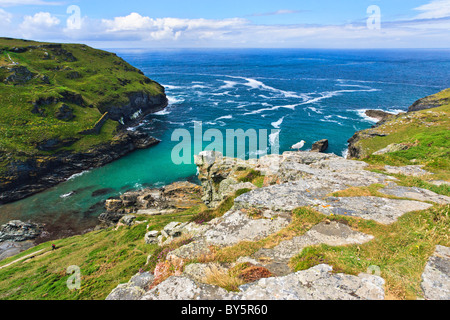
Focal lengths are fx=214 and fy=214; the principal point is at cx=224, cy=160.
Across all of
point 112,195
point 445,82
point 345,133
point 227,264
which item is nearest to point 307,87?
point 345,133

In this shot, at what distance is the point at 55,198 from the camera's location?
5072 cm

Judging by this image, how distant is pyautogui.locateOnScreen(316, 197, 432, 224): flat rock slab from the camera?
11.8 meters

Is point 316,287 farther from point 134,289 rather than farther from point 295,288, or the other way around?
point 134,289

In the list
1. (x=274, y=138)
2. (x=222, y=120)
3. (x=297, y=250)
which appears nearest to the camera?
(x=297, y=250)

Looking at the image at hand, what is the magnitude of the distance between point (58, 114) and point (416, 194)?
9116 cm

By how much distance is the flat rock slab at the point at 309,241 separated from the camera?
9.86 m

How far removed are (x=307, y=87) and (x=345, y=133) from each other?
83097 millimetres

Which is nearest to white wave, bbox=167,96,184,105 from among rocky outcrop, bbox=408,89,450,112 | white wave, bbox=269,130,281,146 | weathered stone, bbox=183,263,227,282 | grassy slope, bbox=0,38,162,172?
grassy slope, bbox=0,38,162,172

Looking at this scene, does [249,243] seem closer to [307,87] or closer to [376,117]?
[376,117]

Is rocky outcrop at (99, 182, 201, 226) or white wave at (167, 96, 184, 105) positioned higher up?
white wave at (167, 96, 184, 105)

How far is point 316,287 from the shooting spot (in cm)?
720

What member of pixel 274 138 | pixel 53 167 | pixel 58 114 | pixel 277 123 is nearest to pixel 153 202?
pixel 53 167

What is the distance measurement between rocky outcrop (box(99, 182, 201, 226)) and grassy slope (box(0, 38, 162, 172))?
30847 mm

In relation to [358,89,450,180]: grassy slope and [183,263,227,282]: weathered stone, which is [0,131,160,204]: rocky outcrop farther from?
[358,89,450,180]: grassy slope
